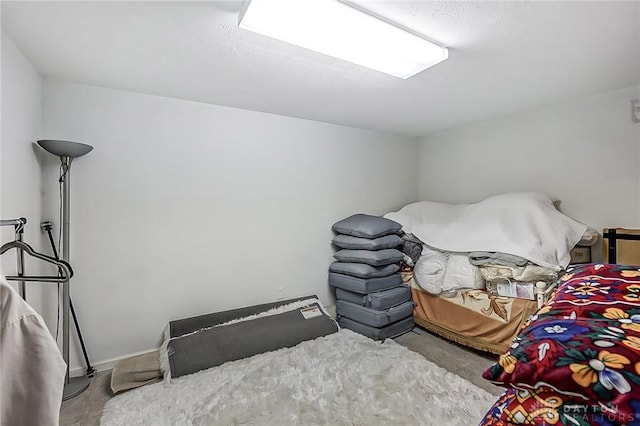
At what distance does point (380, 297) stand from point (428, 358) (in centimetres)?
65

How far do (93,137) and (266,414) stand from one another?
239cm

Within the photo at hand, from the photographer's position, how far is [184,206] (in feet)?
8.83

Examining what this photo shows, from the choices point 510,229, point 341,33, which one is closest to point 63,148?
point 341,33

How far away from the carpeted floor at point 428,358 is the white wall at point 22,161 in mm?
609

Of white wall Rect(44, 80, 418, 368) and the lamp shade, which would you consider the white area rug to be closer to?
white wall Rect(44, 80, 418, 368)

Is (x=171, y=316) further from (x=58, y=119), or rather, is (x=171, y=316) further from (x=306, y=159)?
(x=306, y=159)

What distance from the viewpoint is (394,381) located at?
2.14 m

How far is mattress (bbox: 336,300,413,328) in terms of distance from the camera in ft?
9.47

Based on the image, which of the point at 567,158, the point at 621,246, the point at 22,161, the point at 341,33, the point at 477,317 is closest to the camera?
the point at 341,33

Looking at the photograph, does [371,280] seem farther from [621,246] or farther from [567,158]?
[567,158]

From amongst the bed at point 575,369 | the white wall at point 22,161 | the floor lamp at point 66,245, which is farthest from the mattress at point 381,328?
the white wall at point 22,161

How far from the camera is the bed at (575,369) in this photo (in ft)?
2.04

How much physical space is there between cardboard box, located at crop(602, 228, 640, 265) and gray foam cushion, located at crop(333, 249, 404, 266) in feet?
5.55

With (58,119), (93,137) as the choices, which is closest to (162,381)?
(93,137)
